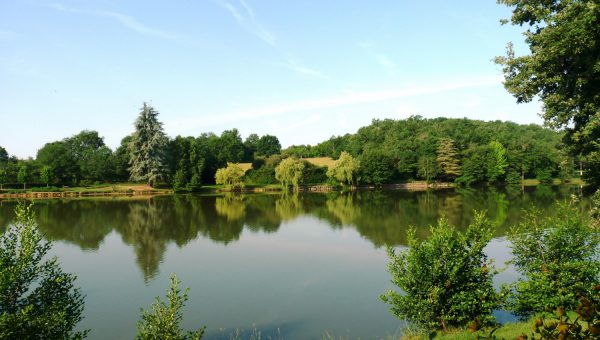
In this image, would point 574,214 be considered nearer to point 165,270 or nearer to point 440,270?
point 440,270

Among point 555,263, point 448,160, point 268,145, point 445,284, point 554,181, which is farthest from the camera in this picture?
point 268,145

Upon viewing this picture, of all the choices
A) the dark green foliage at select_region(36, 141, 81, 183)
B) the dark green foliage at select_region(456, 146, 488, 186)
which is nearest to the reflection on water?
the dark green foliage at select_region(36, 141, 81, 183)

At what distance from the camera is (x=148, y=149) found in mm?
59406

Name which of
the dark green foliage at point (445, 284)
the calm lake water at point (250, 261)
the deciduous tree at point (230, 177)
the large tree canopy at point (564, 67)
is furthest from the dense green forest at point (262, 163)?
the dark green foliage at point (445, 284)

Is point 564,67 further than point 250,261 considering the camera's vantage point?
No

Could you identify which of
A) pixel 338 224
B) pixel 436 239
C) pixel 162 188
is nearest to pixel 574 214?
pixel 436 239

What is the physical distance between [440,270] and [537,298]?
239cm

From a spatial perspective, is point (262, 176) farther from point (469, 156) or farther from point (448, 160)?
point (469, 156)

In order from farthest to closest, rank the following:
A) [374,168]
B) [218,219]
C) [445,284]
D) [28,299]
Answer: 1. [374,168]
2. [218,219]
3. [445,284]
4. [28,299]

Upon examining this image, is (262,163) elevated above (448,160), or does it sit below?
above

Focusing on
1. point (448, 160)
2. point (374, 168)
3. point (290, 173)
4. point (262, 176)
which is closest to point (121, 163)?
point (262, 176)

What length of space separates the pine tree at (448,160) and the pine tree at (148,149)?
45606mm

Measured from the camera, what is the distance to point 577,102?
458 inches

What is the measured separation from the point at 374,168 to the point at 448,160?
13.8 meters
